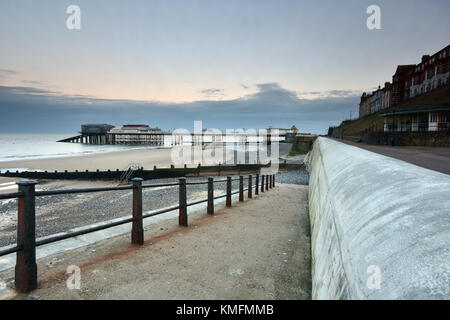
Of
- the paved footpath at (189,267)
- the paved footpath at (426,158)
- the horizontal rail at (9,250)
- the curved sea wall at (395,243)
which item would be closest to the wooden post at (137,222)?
the paved footpath at (189,267)

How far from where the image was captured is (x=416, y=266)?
1.04 meters

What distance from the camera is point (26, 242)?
2.95m

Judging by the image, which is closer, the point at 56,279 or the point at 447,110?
the point at 56,279

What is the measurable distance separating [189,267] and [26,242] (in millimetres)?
2025

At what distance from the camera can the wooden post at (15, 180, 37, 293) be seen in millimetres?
2895

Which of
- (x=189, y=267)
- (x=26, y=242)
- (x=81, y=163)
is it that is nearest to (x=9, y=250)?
(x=26, y=242)

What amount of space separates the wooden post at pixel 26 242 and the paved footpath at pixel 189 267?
15 centimetres

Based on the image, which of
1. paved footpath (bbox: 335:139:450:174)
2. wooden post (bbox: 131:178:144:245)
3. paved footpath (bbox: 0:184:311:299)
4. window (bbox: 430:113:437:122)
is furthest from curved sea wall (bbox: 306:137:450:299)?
window (bbox: 430:113:437:122)

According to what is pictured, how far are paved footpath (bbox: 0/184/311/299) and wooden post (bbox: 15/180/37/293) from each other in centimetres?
15

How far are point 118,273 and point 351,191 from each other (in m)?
3.06

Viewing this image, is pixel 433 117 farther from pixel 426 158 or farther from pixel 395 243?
pixel 395 243

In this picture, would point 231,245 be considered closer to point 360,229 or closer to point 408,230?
point 360,229
